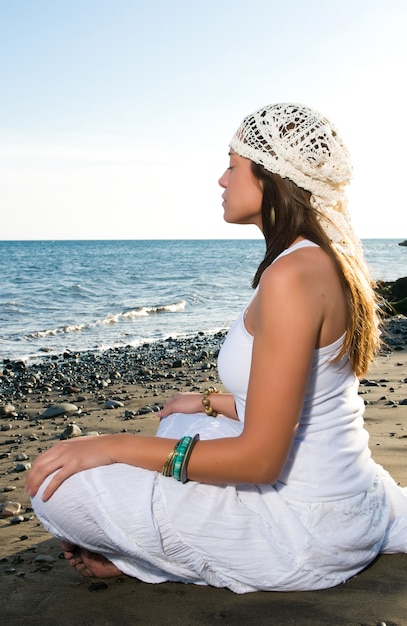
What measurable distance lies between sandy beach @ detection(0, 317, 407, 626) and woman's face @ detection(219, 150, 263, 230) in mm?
1534

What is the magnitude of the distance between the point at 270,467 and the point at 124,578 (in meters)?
0.94

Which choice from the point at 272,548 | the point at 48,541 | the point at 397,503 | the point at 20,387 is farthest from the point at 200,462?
the point at 20,387

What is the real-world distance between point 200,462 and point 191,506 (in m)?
0.19

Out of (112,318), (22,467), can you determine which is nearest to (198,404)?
(22,467)

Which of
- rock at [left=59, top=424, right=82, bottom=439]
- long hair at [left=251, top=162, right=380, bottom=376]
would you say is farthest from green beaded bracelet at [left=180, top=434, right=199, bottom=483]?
rock at [left=59, top=424, right=82, bottom=439]

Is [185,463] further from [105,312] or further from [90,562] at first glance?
[105,312]

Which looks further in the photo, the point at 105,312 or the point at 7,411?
the point at 105,312

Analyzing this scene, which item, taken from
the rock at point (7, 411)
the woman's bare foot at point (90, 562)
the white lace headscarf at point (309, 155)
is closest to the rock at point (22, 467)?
the woman's bare foot at point (90, 562)

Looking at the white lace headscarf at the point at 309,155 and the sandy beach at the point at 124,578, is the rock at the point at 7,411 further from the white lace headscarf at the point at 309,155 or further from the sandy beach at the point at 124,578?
the white lace headscarf at the point at 309,155

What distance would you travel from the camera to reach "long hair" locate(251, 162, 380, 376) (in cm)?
265

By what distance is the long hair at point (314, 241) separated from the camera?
2654 mm

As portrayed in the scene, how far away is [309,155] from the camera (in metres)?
2.76

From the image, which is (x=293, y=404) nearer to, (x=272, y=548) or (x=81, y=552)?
(x=272, y=548)

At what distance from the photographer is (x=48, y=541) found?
3.63 meters
